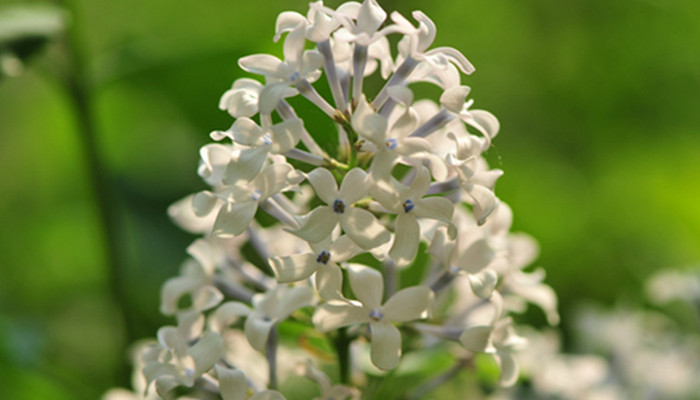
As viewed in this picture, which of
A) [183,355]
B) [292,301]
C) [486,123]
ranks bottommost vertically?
[183,355]

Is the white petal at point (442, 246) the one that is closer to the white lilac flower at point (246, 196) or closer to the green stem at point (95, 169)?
the white lilac flower at point (246, 196)

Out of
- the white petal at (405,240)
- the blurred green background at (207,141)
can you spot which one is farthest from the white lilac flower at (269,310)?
the blurred green background at (207,141)

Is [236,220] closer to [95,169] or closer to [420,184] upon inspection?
[420,184]

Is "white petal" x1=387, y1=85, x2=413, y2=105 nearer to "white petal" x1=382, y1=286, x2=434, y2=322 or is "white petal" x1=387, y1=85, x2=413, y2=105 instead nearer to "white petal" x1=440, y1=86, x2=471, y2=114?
"white petal" x1=440, y1=86, x2=471, y2=114

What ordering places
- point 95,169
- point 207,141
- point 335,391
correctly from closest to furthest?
point 335,391
point 95,169
point 207,141

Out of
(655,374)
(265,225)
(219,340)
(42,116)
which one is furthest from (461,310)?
(42,116)

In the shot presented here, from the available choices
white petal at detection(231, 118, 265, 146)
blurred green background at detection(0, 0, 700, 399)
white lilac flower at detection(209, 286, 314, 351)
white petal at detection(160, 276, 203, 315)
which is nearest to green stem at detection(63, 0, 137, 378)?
blurred green background at detection(0, 0, 700, 399)

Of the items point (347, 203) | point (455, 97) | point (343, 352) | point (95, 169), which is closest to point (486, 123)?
point (455, 97)

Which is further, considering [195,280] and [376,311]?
[195,280]
